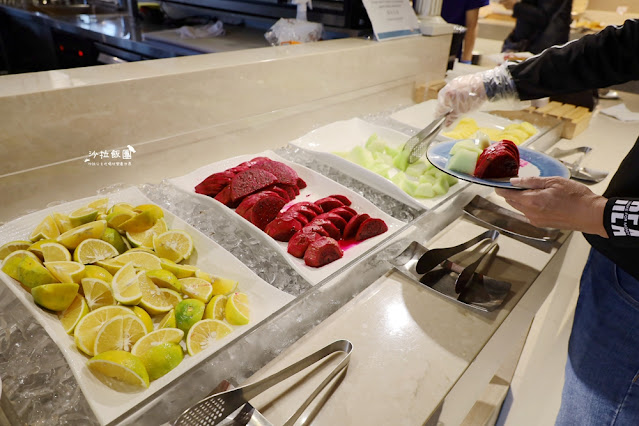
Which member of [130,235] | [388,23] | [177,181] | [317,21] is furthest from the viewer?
[317,21]

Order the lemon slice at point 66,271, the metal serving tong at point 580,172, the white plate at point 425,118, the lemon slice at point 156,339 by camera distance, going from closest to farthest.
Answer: the lemon slice at point 156,339
the lemon slice at point 66,271
the metal serving tong at point 580,172
the white plate at point 425,118

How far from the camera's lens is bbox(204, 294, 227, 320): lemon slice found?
2.92 ft

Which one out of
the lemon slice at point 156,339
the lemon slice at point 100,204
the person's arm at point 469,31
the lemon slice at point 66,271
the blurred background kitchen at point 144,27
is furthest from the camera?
the person's arm at point 469,31

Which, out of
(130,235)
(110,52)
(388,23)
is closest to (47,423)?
(130,235)

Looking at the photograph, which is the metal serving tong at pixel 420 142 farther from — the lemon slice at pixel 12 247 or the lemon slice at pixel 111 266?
the lemon slice at pixel 12 247

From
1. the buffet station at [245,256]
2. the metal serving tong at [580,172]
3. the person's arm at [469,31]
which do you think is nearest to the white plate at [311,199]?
the buffet station at [245,256]

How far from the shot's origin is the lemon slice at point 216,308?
89 cm

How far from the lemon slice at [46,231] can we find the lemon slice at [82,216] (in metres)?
0.04

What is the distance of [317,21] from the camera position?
2396mm

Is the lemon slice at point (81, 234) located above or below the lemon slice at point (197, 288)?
above

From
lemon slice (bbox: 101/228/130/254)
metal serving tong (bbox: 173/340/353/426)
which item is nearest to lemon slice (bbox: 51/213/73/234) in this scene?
lemon slice (bbox: 101/228/130/254)

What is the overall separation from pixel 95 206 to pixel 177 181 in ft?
0.88

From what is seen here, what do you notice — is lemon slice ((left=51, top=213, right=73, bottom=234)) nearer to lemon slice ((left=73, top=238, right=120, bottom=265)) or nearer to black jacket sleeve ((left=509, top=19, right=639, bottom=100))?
lemon slice ((left=73, top=238, right=120, bottom=265))

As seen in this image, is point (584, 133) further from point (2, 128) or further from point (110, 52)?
point (110, 52)
